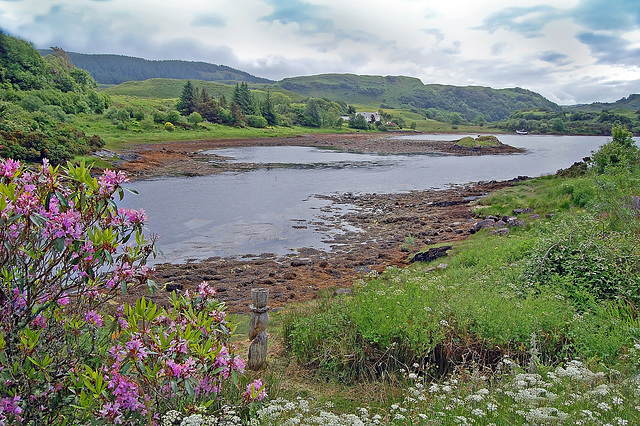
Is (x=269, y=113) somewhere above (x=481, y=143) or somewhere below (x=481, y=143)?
above

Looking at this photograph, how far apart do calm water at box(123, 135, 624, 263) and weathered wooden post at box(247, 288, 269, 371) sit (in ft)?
23.1

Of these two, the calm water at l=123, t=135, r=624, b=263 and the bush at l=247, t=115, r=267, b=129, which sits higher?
the bush at l=247, t=115, r=267, b=129

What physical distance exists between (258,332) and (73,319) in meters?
3.42

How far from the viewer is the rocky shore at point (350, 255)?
13.2 m

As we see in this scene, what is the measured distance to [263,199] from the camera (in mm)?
29750

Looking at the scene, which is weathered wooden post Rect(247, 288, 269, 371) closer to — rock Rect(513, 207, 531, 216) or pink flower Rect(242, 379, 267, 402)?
pink flower Rect(242, 379, 267, 402)

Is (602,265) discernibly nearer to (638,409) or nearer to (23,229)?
(638,409)

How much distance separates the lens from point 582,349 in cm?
616

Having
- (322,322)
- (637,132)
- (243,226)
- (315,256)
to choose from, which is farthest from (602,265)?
(637,132)

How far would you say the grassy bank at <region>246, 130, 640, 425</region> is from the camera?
4188 mm

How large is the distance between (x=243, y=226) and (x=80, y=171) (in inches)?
757

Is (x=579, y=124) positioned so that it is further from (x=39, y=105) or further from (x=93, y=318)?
(x=93, y=318)

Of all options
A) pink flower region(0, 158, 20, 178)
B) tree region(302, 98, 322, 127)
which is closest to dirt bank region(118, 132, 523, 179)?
tree region(302, 98, 322, 127)

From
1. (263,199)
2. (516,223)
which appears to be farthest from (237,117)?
(516,223)
